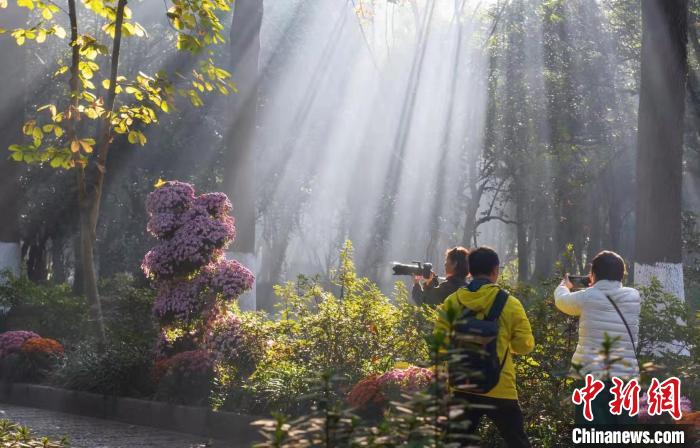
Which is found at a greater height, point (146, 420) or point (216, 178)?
point (216, 178)

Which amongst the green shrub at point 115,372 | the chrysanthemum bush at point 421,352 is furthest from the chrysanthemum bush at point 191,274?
the chrysanthemum bush at point 421,352

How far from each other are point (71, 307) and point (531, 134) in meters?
24.5

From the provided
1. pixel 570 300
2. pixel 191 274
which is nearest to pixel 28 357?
pixel 191 274

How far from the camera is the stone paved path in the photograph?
10.7 meters

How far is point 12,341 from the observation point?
50.2 ft

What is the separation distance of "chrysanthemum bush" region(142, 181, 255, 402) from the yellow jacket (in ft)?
19.7

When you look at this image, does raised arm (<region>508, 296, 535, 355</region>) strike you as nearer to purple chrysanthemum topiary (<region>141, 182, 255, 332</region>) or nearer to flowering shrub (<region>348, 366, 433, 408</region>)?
flowering shrub (<region>348, 366, 433, 408</region>)

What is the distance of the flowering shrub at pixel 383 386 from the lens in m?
9.15

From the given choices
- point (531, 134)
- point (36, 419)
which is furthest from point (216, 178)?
point (36, 419)

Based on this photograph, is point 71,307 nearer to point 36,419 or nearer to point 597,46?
point 36,419

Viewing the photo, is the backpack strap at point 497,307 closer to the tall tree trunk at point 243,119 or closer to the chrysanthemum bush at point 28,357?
the chrysanthemum bush at point 28,357

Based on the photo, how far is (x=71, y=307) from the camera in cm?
1841

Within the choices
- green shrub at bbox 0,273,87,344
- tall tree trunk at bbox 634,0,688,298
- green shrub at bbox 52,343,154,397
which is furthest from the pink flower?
green shrub at bbox 0,273,87,344

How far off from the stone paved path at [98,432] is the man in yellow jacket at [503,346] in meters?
4.23
